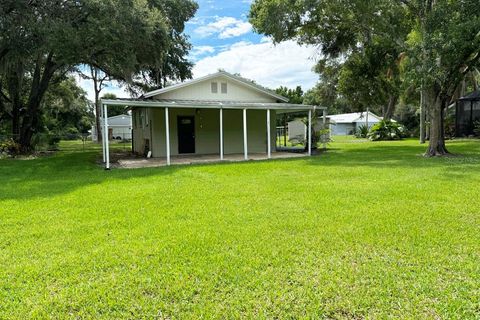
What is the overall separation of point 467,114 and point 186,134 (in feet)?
67.2

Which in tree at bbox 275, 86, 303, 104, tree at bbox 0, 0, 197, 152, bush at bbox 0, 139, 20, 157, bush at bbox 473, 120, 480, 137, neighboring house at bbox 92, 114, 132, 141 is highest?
tree at bbox 275, 86, 303, 104

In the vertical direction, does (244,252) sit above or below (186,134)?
below

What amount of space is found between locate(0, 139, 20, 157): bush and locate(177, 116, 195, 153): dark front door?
26.9 ft

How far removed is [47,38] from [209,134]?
24.4 ft

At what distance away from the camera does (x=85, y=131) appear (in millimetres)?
52219

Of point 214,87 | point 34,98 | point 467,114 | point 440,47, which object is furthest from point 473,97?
point 34,98

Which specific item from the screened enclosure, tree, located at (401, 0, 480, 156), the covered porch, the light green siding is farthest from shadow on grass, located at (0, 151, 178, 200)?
the screened enclosure

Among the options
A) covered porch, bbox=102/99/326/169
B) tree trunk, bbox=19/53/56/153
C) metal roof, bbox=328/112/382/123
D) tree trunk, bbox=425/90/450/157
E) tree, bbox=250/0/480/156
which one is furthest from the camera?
metal roof, bbox=328/112/382/123

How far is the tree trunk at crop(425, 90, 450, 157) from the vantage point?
13.5 m

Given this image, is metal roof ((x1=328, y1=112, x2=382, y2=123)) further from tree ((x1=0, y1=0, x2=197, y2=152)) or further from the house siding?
tree ((x1=0, y1=0, x2=197, y2=152))

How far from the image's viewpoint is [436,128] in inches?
534

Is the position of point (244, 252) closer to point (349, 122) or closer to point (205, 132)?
point (205, 132)

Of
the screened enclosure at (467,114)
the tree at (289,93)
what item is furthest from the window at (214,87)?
the tree at (289,93)

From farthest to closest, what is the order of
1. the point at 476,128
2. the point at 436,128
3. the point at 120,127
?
the point at 120,127 → the point at 476,128 → the point at 436,128
